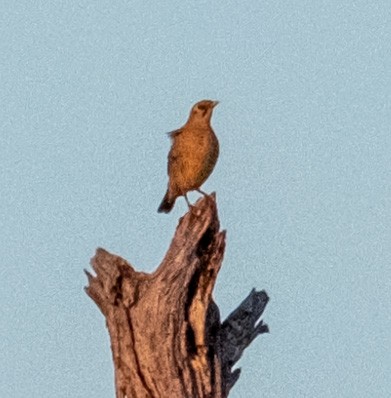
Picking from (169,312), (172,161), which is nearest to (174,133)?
(172,161)

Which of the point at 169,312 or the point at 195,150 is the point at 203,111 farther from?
the point at 169,312

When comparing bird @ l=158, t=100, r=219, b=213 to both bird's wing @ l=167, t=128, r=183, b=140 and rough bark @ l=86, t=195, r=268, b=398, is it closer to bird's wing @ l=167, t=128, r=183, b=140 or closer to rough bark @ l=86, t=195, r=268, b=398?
bird's wing @ l=167, t=128, r=183, b=140

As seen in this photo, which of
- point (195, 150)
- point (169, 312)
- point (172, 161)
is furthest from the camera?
point (172, 161)

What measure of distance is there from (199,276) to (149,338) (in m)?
0.73

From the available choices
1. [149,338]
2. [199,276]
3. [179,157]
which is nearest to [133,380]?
[149,338]

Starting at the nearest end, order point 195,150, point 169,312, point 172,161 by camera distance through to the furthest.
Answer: point 169,312 → point 195,150 → point 172,161

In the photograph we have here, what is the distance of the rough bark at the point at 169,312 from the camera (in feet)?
36.9

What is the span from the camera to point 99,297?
37.4 ft

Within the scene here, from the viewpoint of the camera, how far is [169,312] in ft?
36.9

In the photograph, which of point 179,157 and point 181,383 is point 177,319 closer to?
point 181,383

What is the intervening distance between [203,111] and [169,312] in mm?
3101

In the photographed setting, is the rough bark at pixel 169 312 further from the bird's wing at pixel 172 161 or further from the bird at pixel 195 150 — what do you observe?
the bird's wing at pixel 172 161

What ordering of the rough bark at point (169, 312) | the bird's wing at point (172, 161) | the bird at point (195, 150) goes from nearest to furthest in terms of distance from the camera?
the rough bark at point (169, 312), the bird at point (195, 150), the bird's wing at point (172, 161)

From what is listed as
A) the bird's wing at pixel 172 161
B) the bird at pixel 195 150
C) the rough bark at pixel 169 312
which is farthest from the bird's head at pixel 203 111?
the rough bark at pixel 169 312
